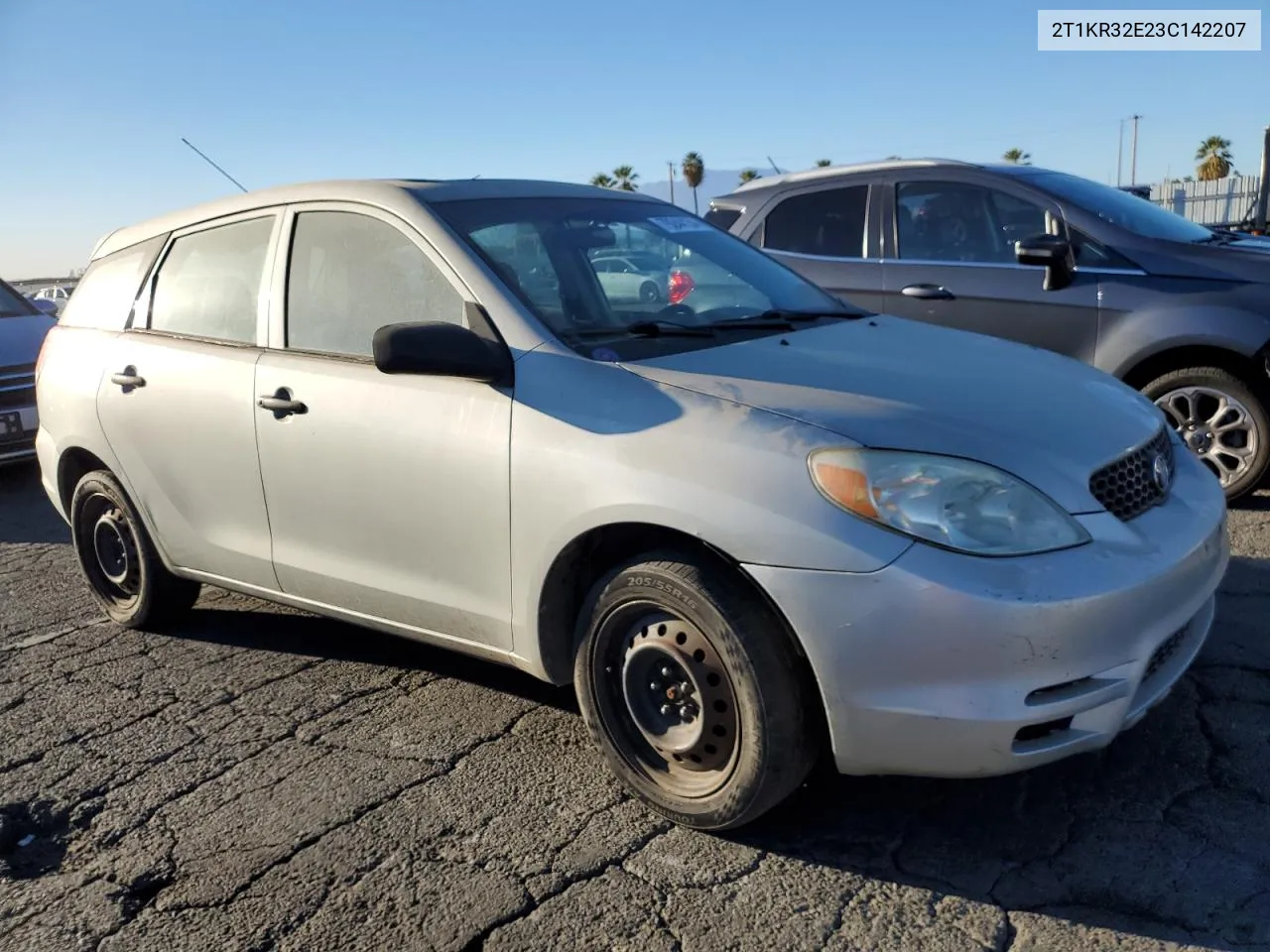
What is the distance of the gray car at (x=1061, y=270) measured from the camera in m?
5.37

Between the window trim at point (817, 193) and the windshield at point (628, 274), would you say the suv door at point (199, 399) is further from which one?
the window trim at point (817, 193)

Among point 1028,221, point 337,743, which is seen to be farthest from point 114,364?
point 1028,221

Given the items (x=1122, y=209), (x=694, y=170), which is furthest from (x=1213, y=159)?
(x=1122, y=209)

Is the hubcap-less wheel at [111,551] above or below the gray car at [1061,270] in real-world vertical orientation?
below

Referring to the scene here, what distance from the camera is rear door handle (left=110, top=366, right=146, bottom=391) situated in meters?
4.31

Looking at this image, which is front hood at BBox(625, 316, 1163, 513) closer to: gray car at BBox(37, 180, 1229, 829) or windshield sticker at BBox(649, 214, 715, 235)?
gray car at BBox(37, 180, 1229, 829)

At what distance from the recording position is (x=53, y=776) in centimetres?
354

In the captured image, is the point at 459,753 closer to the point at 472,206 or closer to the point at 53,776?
the point at 53,776

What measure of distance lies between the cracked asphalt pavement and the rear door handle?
118cm

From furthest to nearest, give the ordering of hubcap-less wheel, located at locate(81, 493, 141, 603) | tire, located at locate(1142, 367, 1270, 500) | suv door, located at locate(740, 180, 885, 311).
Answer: suv door, located at locate(740, 180, 885, 311)
tire, located at locate(1142, 367, 1270, 500)
hubcap-less wheel, located at locate(81, 493, 141, 603)

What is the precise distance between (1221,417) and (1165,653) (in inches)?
121

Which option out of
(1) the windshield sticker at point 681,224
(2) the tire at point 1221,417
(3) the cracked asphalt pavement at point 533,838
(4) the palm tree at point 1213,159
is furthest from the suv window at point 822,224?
(4) the palm tree at point 1213,159

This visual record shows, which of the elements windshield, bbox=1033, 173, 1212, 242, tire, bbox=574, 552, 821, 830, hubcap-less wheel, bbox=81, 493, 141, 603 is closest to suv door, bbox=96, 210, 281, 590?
hubcap-less wheel, bbox=81, 493, 141, 603

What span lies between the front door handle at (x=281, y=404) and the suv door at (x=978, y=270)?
3452mm
